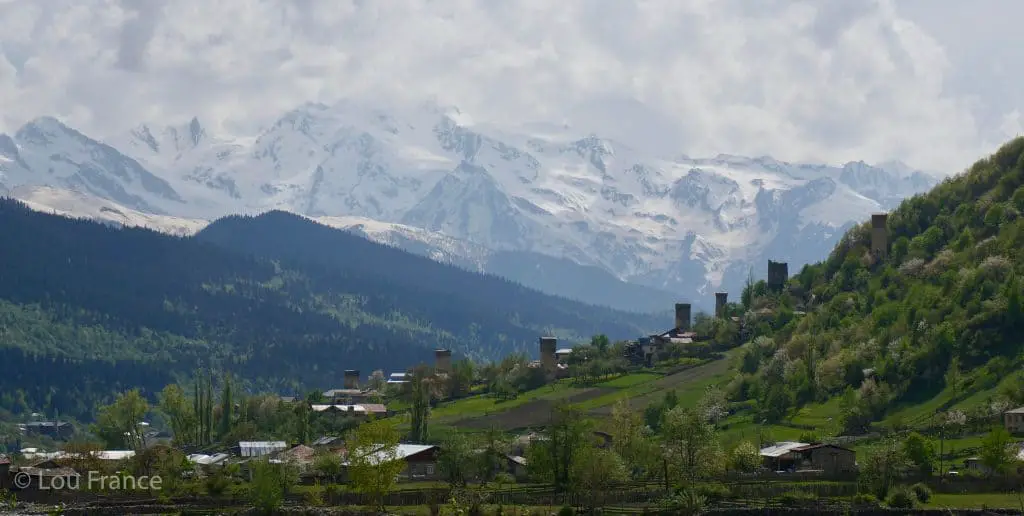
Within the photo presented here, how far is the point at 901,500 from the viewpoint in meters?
114

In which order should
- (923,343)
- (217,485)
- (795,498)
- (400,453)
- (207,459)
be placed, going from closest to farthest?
(795,498) → (217,485) → (400,453) → (207,459) → (923,343)

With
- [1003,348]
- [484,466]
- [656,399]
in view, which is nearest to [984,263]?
[1003,348]

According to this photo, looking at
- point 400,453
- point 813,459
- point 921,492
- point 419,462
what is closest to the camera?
point 921,492

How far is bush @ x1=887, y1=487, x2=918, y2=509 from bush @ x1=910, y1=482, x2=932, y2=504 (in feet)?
1.64

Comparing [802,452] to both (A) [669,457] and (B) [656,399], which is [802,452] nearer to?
(A) [669,457]

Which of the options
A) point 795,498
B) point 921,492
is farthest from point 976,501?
point 795,498

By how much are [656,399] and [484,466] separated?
52914 mm

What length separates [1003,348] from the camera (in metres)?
166

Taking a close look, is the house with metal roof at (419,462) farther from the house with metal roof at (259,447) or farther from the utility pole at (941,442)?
the utility pole at (941,442)

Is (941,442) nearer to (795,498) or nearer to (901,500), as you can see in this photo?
(795,498)

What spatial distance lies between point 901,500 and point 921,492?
3634 mm

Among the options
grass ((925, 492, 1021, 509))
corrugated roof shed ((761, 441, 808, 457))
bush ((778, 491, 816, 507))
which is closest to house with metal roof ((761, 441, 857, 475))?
corrugated roof shed ((761, 441, 808, 457))

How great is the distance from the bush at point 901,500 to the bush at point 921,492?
0.50 metres

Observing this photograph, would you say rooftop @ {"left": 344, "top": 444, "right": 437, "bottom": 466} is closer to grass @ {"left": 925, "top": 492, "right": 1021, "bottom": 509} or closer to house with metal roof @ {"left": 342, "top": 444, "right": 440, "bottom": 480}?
house with metal roof @ {"left": 342, "top": 444, "right": 440, "bottom": 480}
